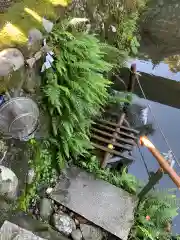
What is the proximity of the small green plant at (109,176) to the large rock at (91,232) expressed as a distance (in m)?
0.91

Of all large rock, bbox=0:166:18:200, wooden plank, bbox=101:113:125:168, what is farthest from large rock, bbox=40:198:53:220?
wooden plank, bbox=101:113:125:168

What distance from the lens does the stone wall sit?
875 centimetres

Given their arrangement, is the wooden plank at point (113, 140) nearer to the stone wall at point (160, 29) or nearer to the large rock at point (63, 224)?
the large rock at point (63, 224)

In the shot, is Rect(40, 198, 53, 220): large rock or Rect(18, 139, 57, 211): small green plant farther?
Rect(40, 198, 53, 220): large rock

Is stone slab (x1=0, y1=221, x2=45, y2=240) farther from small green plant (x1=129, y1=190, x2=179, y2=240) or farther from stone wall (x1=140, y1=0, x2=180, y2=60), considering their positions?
A: stone wall (x1=140, y1=0, x2=180, y2=60)

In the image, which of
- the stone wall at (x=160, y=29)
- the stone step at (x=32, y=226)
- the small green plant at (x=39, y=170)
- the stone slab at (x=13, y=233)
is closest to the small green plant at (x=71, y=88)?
the small green plant at (x=39, y=170)

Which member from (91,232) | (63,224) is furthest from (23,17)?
(91,232)

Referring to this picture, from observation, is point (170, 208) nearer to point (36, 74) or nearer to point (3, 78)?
point (36, 74)

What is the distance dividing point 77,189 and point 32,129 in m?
1.76

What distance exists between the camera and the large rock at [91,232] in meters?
5.45

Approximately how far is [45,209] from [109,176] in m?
1.37

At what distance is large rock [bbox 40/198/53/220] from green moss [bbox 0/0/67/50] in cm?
259

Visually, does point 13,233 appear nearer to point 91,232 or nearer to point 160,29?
point 91,232

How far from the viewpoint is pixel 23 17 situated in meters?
4.75
